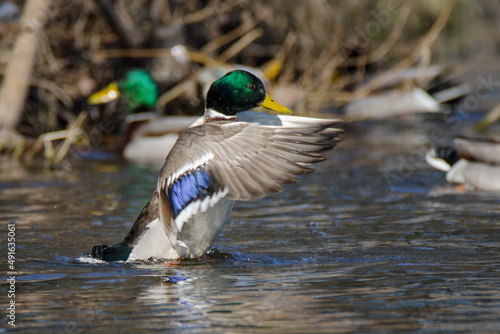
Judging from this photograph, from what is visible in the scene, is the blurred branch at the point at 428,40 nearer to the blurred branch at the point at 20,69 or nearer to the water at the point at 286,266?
the water at the point at 286,266

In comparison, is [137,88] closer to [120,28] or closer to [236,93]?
[120,28]

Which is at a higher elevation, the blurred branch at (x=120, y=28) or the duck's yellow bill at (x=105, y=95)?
the blurred branch at (x=120, y=28)

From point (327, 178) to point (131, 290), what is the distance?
3.95 metres

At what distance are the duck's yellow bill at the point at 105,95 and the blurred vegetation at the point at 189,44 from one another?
0.97 ft

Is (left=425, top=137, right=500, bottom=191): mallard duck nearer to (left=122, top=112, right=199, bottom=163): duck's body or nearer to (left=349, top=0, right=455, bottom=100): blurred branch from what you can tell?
(left=349, top=0, right=455, bottom=100): blurred branch

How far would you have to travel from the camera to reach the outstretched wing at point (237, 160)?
3.78 metres

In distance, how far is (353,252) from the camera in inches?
173

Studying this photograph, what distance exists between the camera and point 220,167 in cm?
389

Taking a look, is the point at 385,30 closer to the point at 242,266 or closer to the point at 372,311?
the point at 242,266

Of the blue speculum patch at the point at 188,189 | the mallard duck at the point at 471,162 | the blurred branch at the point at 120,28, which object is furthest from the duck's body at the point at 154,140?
the blue speculum patch at the point at 188,189

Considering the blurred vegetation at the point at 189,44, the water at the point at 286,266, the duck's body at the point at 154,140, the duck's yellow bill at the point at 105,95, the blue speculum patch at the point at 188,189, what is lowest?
the water at the point at 286,266


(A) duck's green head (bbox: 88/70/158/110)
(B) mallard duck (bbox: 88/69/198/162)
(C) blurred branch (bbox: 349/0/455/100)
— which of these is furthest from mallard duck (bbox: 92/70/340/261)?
(A) duck's green head (bbox: 88/70/158/110)

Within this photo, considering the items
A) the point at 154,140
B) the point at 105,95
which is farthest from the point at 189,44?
the point at 154,140

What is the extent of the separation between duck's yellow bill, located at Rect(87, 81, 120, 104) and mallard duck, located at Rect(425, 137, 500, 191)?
4370 mm
